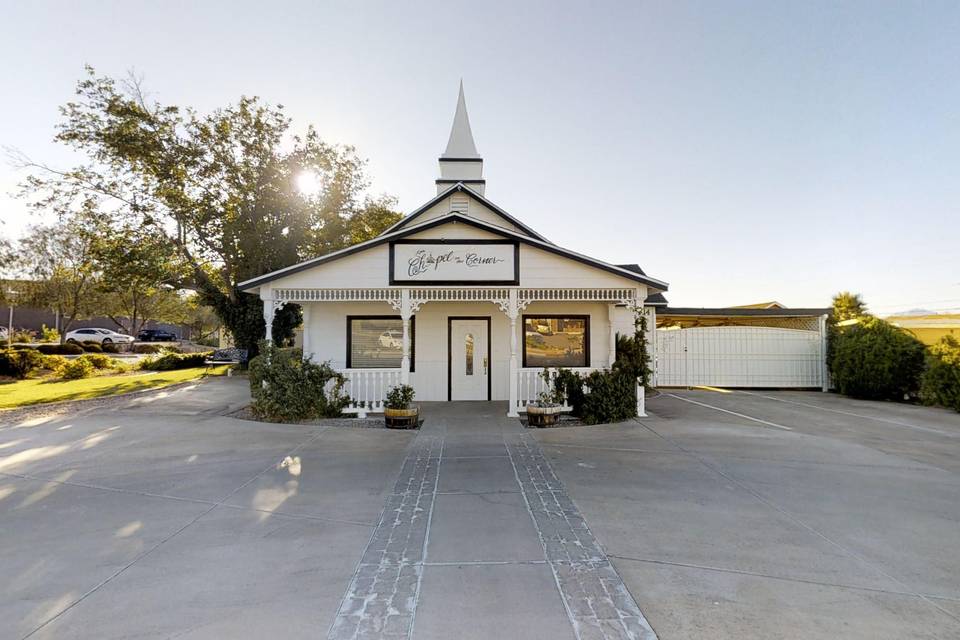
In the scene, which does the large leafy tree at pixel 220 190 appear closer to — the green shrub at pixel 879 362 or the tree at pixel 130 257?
the tree at pixel 130 257

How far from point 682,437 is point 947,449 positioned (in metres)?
4.18

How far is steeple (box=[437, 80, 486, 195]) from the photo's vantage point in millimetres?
16859

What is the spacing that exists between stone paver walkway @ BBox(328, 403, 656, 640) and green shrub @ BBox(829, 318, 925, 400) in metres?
12.3

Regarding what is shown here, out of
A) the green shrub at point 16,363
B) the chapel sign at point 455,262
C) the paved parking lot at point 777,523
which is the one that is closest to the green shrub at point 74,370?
the green shrub at point 16,363

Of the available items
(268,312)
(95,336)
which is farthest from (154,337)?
(268,312)

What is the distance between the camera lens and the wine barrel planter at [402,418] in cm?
916

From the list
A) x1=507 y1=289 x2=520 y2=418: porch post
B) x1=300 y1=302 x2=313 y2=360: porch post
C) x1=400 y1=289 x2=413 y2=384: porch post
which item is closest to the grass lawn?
x1=300 y1=302 x2=313 y2=360: porch post

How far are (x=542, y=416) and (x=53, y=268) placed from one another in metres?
36.4

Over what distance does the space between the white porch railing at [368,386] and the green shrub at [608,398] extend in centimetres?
467

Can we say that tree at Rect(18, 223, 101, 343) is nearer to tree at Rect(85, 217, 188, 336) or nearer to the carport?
tree at Rect(85, 217, 188, 336)

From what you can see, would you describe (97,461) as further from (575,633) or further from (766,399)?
(766,399)

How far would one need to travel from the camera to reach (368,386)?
11.1 meters

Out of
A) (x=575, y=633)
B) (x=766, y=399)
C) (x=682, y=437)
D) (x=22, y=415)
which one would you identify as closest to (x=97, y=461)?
(x=22, y=415)

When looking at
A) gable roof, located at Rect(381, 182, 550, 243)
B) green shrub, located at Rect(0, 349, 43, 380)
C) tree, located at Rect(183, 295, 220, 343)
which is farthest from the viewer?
tree, located at Rect(183, 295, 220, 343)
